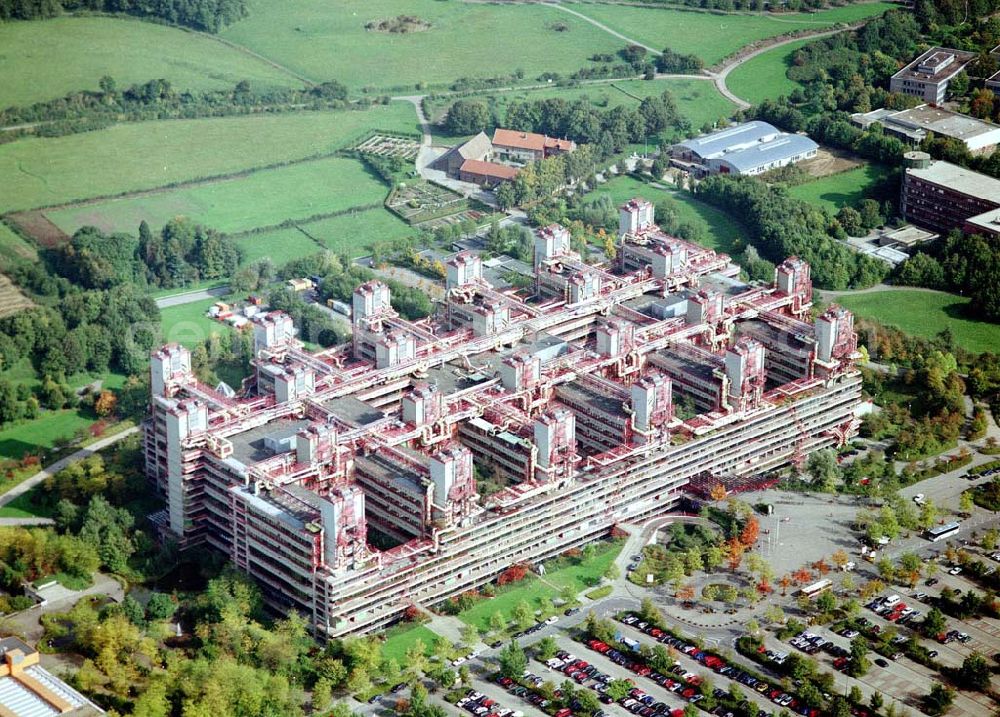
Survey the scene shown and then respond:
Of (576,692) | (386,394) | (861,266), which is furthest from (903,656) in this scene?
(861,266)

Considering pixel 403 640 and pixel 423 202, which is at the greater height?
pixel 423 202

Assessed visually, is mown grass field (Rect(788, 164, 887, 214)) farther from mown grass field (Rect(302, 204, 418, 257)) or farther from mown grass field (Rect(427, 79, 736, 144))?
mown grass field (Rect(302, 204, 418, 257))

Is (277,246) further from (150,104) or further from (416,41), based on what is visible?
(416,41)

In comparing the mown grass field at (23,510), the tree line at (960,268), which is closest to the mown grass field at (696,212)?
the tree line at (960,268)

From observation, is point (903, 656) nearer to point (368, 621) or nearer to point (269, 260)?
point (368, 621)

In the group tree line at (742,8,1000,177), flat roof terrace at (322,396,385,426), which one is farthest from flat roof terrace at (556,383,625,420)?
tree line at (742,8,1000,177)

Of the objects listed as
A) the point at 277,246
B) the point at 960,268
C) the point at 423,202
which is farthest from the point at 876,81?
the point at 277,246

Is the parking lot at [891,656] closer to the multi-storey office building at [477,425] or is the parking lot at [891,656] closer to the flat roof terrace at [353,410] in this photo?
the multi-storey office building at [477,425]
